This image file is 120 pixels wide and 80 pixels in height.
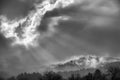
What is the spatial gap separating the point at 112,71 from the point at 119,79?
11.5 meters

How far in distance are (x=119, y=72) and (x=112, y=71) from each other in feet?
18.1

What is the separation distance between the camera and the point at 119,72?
7721 inches

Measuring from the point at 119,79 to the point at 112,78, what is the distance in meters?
5.67

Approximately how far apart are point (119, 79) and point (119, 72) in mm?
8675

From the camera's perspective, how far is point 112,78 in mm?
192250

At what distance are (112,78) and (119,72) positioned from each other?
8.32 metres

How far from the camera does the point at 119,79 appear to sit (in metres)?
189

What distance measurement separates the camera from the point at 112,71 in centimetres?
19875
